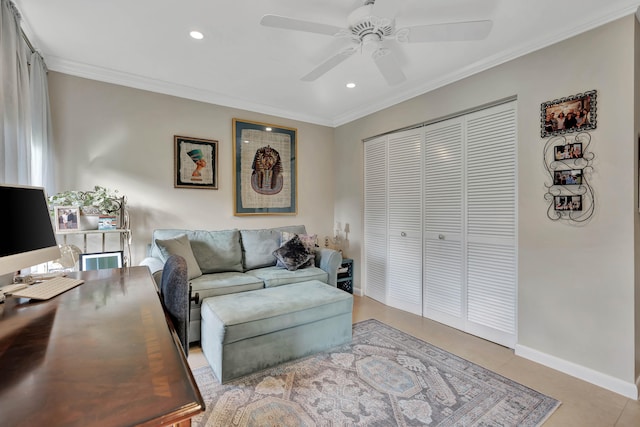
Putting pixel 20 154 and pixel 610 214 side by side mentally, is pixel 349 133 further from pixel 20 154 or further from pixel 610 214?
pixel 20 154

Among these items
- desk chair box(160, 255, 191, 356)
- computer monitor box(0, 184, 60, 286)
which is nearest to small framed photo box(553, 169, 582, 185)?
desk chair box(160, 255, 191, 356)

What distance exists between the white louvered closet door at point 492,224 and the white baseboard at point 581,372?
158 millimetres

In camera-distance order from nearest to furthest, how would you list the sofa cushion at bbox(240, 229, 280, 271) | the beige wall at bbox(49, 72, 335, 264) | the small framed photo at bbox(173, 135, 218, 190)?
the beige wall at bbox(49, 72, 335, 264) → the small framed photo at bbox(173, 135, 218, 190) → the sofa cushion at bbox(240, 229, 280, 271)

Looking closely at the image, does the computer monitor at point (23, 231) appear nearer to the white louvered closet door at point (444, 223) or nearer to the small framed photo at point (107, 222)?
the small framed photo at point (107, 222)

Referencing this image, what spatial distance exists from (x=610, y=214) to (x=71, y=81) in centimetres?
457

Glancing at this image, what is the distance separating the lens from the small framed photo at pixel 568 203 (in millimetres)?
2113

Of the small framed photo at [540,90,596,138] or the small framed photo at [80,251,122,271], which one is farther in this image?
the small framed photo at [80,251,122,271]

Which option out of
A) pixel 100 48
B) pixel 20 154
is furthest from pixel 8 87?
pixel 100 48

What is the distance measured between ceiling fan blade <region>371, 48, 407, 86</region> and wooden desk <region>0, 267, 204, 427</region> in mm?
2099

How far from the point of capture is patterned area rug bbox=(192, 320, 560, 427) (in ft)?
5.59

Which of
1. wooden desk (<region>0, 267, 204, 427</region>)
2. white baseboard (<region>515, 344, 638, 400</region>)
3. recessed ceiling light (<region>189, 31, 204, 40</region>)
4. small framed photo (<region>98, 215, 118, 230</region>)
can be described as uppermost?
recessed ceiling light (<region>189, 31, 204, 40</region>)

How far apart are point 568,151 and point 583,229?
22.7 inches

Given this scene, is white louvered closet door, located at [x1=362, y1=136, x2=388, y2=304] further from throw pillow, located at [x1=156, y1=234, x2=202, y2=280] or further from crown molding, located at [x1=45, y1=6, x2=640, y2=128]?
throw pillow, located at [x1=156, y1=234, x2=202, y2=280]

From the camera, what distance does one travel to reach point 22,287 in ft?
4.51
